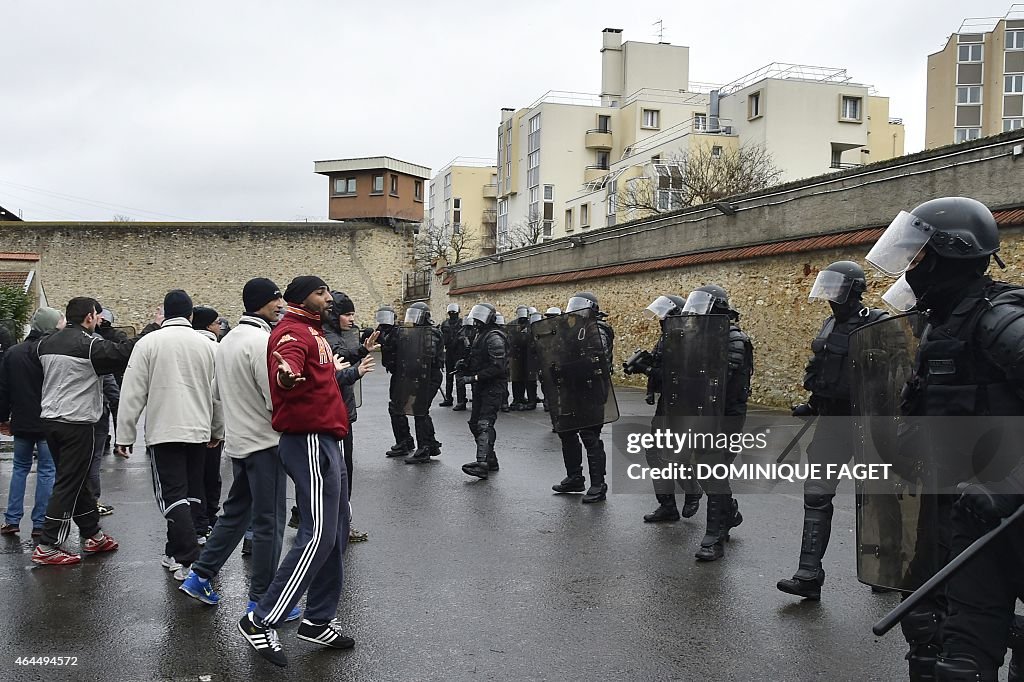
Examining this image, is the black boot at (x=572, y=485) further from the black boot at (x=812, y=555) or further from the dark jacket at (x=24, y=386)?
the dark jacket at (x=24, y=386)

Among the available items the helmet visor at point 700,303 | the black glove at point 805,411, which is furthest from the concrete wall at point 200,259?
the black glove at point 805,411

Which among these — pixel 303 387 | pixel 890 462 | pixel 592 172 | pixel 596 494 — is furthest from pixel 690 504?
pixel 592 172

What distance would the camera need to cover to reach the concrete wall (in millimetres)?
39750

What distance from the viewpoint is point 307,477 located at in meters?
4.26

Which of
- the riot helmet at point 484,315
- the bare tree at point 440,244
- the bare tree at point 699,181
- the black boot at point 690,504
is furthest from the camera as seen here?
the bare tree at point 440,244

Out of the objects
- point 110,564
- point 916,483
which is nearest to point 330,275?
point 110,564

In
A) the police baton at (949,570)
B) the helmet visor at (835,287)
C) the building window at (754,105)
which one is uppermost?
the building window at (754,105)

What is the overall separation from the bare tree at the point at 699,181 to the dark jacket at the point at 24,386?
20.6 metres

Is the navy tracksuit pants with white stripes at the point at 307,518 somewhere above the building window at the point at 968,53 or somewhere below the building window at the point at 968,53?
below

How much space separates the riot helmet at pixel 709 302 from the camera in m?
6.48

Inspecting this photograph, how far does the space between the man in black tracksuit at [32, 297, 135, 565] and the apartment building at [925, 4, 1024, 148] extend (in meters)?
70.1

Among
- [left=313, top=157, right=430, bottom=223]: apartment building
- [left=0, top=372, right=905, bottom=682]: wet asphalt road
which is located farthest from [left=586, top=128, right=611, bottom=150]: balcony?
[left=0, top=372, right=905, bottom=682]: wet asphalt road

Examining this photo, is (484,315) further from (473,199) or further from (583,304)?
(473,199)

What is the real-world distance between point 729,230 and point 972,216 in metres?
14.3
